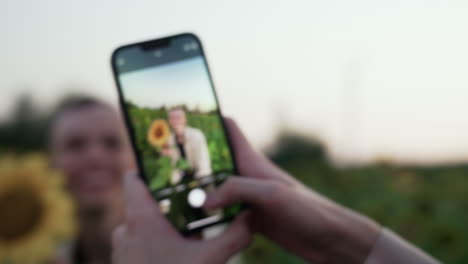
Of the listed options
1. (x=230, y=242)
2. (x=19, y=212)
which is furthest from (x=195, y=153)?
(x=19, y=212)

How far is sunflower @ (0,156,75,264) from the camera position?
5.08 feet

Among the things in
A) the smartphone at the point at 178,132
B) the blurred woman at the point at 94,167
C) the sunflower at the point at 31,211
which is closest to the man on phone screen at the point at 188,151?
the smartphone at the point at 178,132

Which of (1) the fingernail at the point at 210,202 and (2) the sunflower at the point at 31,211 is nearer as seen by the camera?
(1) the fingernail at the point at 210,202

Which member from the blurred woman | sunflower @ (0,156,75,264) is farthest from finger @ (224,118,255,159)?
sunflower @ (0,156,75,264)

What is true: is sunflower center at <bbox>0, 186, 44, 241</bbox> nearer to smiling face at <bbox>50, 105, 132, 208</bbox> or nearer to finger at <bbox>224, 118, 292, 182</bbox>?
smiling face at <bbox>50, 105, 132, 208</bbox>

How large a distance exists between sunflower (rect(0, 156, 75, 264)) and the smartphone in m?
0.97

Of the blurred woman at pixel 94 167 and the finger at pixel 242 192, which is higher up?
the finger at pixel 242 192

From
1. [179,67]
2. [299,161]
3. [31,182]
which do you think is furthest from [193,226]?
[299,161]

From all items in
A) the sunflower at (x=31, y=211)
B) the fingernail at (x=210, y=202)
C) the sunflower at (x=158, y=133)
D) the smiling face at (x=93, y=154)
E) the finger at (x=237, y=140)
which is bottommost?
the sunflower at (x=31, y=211)

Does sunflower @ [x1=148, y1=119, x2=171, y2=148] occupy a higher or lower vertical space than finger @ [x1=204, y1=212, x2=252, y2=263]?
higher

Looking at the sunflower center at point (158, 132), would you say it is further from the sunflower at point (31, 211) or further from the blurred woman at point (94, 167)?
the sunflower at point (31, 211)

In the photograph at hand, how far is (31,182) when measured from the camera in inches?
66.8

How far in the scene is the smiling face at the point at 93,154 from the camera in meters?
1.37

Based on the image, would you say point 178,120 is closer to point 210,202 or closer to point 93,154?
point 210,202
